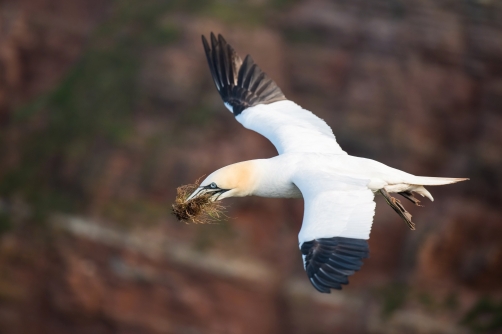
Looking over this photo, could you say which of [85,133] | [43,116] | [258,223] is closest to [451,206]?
[258,223]

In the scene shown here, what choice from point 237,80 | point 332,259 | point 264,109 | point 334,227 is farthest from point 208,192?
point 237,80

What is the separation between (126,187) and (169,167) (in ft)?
4.13

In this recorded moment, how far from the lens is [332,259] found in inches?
303

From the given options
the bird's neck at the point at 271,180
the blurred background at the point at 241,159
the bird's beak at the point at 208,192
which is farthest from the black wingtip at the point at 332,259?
the blurred background at the point at 241,159

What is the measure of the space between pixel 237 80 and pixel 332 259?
14.1 ft

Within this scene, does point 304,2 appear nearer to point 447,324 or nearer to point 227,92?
point 447,324

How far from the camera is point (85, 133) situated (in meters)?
22.9

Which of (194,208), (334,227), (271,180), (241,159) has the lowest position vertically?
(334,227)

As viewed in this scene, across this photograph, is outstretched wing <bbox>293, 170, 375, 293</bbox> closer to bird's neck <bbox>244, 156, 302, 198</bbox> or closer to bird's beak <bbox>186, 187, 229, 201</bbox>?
bird's neck <bbox>244, 156, 302, 198</bbox>

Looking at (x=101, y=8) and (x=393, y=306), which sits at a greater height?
(x=101, y=8)

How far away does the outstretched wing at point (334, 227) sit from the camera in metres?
7.59

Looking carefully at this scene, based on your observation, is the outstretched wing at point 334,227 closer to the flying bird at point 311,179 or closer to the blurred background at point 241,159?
the flying bird at point 311,179

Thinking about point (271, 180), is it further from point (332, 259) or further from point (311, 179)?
point (332, 259)

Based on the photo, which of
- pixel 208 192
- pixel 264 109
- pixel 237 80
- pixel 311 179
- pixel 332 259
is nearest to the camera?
pixel 332 259
